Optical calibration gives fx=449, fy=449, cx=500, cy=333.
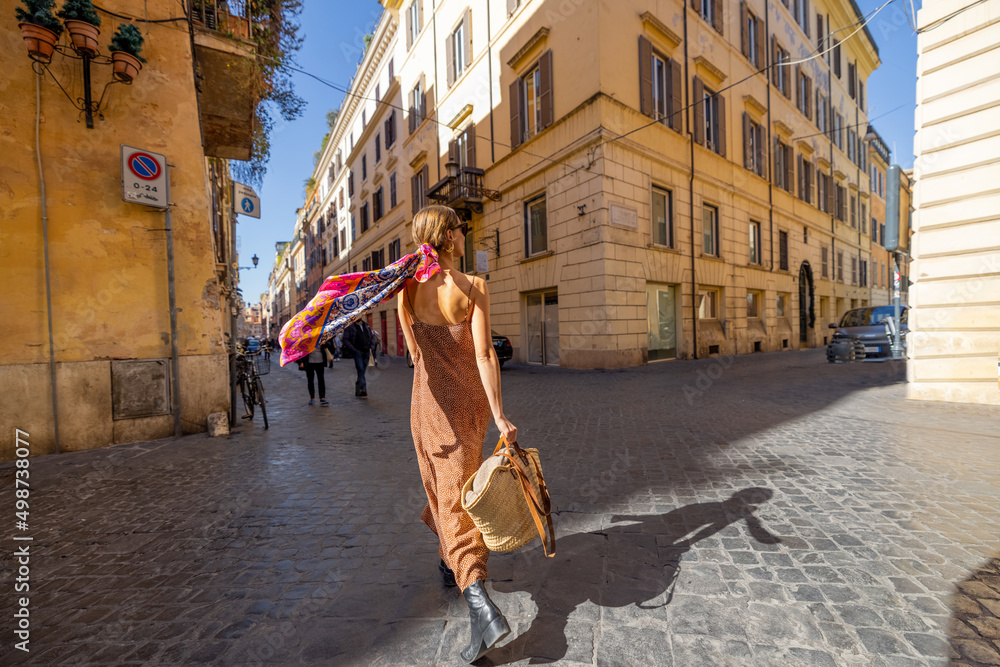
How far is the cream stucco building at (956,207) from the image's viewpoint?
6.12m

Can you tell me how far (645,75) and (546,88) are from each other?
281 centimetres

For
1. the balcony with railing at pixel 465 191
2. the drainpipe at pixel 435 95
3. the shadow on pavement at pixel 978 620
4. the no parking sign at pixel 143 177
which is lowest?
the shadow on pavement at pixel 978 620

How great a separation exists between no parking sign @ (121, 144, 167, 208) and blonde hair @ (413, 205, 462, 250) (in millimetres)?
5207

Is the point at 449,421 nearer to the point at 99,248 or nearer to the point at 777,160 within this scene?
the point at 99,248

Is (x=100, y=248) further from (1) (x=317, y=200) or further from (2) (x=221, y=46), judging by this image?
(1) (x=317, y=200)

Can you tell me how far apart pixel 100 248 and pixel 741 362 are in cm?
1467

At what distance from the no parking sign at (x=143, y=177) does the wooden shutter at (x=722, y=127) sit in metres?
15.9

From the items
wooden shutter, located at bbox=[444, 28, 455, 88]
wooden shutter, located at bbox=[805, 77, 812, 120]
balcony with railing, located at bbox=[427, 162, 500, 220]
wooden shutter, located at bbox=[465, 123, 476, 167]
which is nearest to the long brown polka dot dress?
balcony with railing, located at bbox=[427, 162, 500, 220]

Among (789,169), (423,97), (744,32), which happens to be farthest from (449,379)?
(789,169)

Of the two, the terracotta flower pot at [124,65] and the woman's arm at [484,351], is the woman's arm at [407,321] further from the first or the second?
the terracotta flower pot at [124,65]

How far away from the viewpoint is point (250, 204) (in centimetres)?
674

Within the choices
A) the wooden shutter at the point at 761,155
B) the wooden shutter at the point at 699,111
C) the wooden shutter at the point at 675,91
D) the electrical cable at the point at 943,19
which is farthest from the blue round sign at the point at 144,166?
the wooden shutter at the point at 761,155

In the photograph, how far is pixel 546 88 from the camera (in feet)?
43.5

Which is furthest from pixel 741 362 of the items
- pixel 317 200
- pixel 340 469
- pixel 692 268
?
pixel 317 200
